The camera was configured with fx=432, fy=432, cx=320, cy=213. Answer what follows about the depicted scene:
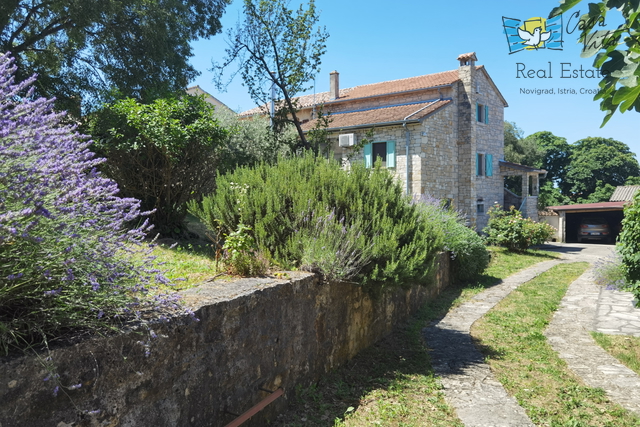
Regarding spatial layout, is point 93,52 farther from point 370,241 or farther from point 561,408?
point 561,408

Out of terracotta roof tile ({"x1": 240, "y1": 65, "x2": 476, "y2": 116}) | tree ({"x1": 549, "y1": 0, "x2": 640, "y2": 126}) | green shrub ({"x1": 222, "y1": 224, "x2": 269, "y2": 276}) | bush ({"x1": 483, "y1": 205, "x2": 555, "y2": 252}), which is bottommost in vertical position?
bush ({"x1": 483, "y1": 205, "x2": 555, "y2": 252})

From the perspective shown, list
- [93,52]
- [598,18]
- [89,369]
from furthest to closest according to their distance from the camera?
[93,52] → [598,18] → [89,369]

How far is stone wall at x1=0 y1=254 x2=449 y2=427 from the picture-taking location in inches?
74.5

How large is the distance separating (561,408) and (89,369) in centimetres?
399

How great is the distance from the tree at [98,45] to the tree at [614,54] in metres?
11.8

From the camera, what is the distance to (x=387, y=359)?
5.12 m

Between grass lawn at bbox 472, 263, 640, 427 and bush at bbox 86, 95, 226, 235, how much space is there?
545 centimetres

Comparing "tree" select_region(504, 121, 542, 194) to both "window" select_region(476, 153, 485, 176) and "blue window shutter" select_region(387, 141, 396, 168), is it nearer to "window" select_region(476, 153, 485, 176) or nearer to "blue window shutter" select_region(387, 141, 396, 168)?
"window" select_region(476, 153, 485, 176)

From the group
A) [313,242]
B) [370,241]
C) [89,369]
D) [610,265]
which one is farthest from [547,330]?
[89,369]

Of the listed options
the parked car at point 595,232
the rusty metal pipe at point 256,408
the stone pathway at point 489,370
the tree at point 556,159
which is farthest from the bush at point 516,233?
the tree at point 556,159

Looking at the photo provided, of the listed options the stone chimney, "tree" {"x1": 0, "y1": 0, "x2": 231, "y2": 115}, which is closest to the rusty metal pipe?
"tree" {"x1": 0, "y1": 0, "x2": 231, "y2": 115}

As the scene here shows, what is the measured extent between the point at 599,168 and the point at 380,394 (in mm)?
43939

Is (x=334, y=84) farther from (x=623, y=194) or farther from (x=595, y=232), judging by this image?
(x=623, y=194)

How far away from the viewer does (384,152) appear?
776 inches
